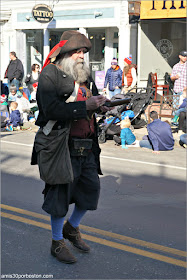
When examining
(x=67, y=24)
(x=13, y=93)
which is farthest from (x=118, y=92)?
(x=67, y=24)

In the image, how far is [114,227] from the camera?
17.8ft

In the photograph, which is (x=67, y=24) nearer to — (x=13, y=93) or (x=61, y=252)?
(x=13, y=93)

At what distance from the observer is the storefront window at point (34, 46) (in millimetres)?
23172

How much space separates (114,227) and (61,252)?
1129 mm

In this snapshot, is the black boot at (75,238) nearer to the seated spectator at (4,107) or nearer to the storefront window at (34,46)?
the seated spectator at (4,107)

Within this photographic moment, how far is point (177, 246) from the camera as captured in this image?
4.87 metres

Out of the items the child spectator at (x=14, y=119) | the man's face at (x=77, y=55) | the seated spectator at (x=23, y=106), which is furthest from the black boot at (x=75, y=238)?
the seated spectator at (x=23, y=106)

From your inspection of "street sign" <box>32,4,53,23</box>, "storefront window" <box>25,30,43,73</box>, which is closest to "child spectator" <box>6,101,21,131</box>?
"street sign" <box>32,4,53,23</box>

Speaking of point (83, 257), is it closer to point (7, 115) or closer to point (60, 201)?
point (60, 201)

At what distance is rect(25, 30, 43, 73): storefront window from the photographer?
23.2 metres

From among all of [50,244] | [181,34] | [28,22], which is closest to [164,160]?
[50,244]

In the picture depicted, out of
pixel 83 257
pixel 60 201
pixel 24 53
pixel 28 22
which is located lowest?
pixel 83 257

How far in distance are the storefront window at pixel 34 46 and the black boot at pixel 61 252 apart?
1961 centimetres

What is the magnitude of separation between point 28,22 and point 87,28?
3.26 metres
